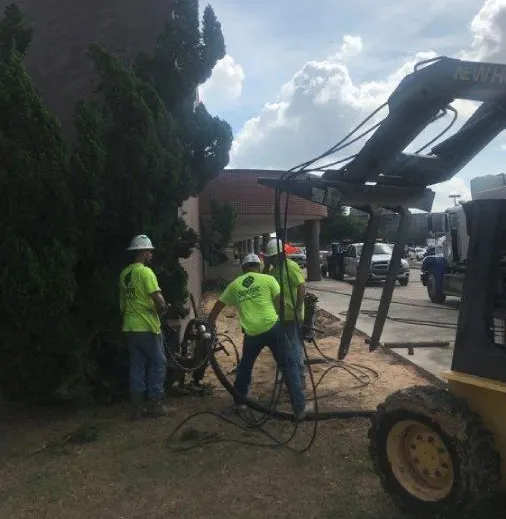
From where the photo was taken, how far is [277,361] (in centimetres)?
588

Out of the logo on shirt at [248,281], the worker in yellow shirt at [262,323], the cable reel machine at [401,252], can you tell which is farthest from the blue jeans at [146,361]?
the cable reel machine at [401,252]

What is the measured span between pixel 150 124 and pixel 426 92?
2715 millimetres

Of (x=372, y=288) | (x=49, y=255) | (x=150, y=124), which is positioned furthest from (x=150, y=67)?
(x=372, y=288)

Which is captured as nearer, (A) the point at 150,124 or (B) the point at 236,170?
(A) the point at 150,124

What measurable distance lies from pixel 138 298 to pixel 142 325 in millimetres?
275

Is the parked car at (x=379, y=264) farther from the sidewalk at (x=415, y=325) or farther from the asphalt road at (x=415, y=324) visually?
the sidewalk at (x=415, y=325)

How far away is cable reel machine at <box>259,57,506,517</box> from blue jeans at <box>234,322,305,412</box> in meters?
1.02

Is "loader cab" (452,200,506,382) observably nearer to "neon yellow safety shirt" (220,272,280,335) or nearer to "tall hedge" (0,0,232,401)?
"neon yellow safety shirt" (220,272,280,335)

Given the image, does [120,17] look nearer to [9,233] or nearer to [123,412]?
[9,233]

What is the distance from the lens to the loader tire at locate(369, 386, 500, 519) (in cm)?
340

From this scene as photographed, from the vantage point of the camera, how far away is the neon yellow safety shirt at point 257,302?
5.96m

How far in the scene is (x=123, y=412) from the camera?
625 centimetres

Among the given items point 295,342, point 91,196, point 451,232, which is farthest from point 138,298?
point 451,232

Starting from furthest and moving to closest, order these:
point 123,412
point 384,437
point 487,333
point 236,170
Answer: point 236,170 → point 123,412 → point 384,437 → point 487,333
